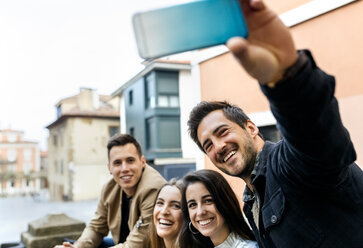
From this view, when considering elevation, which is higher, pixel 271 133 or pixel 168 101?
pixel 168 101

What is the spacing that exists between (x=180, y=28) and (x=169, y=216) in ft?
5.56

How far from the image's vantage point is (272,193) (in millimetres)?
1145

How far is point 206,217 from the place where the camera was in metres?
1.87

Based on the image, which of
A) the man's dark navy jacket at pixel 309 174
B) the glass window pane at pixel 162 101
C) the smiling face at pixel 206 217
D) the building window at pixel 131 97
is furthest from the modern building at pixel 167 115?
the man's dark navy jacket at pixel 309 174

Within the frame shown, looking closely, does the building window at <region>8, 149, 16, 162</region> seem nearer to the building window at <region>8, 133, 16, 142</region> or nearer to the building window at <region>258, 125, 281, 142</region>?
the building window at <region>8, 133, 16, 142</region>

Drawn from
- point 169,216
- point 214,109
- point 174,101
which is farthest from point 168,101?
point 214,109

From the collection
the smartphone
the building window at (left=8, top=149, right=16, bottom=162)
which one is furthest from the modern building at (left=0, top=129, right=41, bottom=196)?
the smartphone

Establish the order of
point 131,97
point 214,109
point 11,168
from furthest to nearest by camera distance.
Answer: point 11,168 < point 131,97 < point 214,109

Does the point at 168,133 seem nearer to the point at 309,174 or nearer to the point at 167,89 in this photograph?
the point at 167,89

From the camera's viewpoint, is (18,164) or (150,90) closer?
(150,90)

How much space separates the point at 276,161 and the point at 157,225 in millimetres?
1316

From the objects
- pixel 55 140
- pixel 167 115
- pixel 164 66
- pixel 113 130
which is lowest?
pixel 55 140

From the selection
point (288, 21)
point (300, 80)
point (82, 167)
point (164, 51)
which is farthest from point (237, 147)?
point (82, 167)

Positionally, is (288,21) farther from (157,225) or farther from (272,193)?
(272,193)
